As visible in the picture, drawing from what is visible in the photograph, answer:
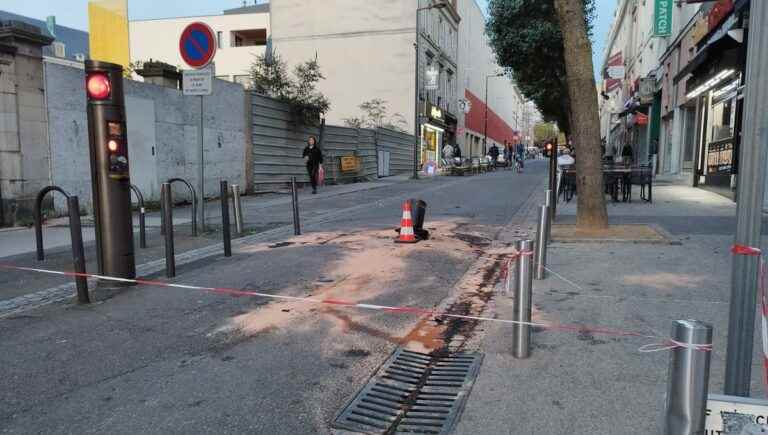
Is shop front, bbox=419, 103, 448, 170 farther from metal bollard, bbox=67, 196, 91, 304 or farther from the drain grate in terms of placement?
the drain grate

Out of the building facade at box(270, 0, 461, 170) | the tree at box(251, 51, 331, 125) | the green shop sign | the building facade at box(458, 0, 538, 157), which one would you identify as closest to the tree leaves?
the green shop sign

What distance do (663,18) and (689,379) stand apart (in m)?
26.0

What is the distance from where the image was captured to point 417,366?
→ 3.80 metres

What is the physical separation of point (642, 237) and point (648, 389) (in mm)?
5284

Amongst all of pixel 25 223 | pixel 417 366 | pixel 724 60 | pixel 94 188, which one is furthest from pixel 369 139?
pixel 417 366

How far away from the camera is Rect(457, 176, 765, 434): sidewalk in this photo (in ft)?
9.95

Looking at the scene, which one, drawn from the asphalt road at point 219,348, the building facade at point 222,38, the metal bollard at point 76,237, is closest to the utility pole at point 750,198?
the asphalt road at point 219,348

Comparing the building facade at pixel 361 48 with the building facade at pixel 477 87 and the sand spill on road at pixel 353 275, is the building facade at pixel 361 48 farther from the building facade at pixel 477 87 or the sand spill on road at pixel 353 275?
the sand spill on road at pixel 353 275

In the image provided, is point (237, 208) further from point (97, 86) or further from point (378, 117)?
point (378, 117)

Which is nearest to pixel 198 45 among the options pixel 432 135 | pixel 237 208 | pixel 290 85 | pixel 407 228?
pixel 237 208

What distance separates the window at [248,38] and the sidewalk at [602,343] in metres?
45.3

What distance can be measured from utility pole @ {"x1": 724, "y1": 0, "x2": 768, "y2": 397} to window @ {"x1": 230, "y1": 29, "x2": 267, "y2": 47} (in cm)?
4880

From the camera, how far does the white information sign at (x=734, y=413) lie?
2041 mm

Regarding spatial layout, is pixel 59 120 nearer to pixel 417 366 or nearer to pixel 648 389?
pixel 417 366
